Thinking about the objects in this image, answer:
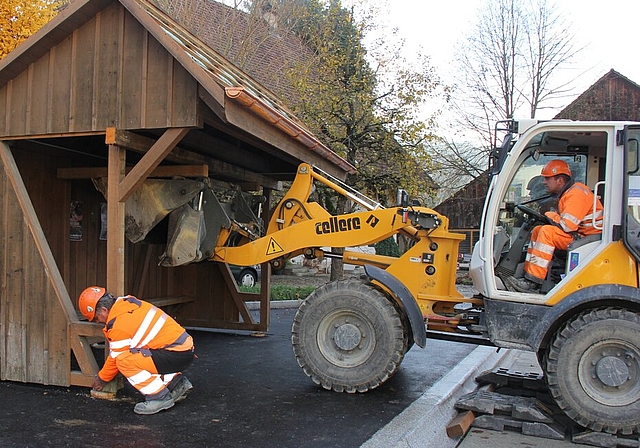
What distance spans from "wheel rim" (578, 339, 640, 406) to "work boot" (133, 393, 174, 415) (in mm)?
3592

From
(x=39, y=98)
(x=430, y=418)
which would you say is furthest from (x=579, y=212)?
(x=39, y=98)

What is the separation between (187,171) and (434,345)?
455cm

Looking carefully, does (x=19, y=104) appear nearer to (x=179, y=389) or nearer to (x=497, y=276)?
(x=179, y=389)

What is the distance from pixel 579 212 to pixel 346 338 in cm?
251

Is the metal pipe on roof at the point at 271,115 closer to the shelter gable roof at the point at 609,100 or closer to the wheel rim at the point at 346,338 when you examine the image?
the wheel rim at the point at 346,338

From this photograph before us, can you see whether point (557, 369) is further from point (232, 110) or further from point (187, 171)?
point (187, 171)

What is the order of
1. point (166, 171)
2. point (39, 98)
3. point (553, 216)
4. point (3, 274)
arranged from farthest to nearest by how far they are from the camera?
point (166, 171) → point (3, 274) → point (39, 98) → point (553, 216)

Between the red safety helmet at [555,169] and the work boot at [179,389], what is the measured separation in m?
3.94

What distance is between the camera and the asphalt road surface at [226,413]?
4.73 meters

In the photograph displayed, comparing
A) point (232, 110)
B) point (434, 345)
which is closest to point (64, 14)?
point (232, 110)

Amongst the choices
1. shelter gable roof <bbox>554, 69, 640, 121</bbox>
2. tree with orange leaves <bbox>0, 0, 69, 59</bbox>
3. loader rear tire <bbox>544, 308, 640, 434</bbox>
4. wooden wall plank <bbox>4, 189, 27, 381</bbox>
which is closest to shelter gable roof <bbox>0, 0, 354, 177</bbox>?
wooden wall plank <bbox>4, 189, 27, 381</bbox>

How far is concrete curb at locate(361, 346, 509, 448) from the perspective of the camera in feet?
15.5

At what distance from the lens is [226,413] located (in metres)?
5.43

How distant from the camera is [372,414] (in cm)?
546
